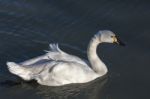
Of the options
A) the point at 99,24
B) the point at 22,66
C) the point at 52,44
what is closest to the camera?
the point at 22,66

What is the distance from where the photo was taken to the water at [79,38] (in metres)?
12.1

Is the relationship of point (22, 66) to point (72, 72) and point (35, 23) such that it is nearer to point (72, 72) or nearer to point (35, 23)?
point (72, 72)

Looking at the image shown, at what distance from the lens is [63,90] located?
40.0 ft

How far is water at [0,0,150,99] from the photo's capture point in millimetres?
12094

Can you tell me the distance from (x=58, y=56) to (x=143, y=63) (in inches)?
82.2

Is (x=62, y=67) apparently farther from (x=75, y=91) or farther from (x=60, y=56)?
(x=75, y=91)

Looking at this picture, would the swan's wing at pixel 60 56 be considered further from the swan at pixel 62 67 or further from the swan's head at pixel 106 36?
the swan's head at pixel 106 36

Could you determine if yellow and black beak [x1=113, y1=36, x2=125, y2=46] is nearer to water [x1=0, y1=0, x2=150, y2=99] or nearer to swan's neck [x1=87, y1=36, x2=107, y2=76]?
swan's neck [x1=87, y1=36, x2=107, y2=76]

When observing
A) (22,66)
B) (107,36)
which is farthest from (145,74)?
(22,66)

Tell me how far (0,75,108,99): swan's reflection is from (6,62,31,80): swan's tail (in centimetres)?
21

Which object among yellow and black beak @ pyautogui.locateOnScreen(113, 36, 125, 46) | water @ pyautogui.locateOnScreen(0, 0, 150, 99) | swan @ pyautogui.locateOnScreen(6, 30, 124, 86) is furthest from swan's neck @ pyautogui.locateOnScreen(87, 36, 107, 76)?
yellow and black beak @ pyautogui.locateOnScreen(113, 36, 125, 46)

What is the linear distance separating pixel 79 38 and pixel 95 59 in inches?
60.6

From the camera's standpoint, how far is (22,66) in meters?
12.2

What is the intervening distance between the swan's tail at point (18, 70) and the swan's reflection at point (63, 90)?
212 millimetres
